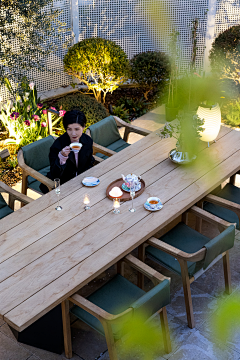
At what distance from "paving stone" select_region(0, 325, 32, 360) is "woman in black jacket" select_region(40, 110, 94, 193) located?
57.5 inches

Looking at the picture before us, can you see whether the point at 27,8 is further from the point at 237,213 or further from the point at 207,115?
the point at 237,213

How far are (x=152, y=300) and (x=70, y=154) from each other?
1.86 m

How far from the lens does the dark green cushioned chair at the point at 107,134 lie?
436 centimetres

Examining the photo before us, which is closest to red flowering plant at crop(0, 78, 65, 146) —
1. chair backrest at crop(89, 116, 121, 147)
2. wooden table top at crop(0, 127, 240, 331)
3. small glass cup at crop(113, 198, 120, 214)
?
chair backrest at crop(89, 116, 121, 147)

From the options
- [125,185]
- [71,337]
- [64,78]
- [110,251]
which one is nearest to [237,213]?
[125,185]

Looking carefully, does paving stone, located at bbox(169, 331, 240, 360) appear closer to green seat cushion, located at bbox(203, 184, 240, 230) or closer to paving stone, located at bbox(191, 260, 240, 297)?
paving stone, located at bbox(191, 260, 240, 297)

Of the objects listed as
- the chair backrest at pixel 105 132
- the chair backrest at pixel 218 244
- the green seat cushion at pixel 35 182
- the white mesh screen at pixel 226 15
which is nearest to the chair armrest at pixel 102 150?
the chair backrest at pixel 105 132

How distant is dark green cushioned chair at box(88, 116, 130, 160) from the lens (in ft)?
14.3

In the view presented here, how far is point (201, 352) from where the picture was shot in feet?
9.29

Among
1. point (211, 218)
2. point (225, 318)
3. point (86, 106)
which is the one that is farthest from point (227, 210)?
point (225, 318)

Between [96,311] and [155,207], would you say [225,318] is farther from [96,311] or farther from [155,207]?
[155,207]

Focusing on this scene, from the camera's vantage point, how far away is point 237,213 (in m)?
3.30

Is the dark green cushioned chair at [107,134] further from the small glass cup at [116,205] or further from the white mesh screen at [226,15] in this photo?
the white mesh screen at [226,15]

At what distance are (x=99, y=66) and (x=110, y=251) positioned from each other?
4.16 metres
